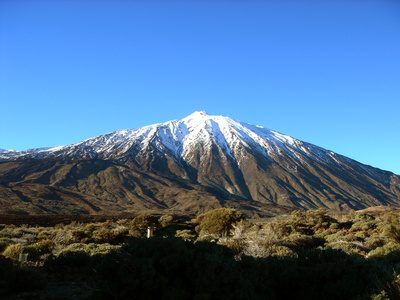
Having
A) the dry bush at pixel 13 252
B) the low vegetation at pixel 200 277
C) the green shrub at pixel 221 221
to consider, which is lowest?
the low vegetation at pixel 200 277

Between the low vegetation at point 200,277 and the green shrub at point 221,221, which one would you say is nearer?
the low vegetation at point 200,277

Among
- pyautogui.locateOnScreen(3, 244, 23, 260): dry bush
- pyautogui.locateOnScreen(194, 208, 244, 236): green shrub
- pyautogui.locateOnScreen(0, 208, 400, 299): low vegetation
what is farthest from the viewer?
pyautogui.locateOnScreen(194, 208, 244, 236): green shrub

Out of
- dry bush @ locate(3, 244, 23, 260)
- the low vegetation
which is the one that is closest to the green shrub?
dry bush @ locate(3, 244, 23, 260)

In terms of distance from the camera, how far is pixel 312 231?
32625 millimetres

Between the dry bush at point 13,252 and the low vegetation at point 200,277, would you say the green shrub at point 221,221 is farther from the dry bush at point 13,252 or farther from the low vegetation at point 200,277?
the low vegetation at point 200,277

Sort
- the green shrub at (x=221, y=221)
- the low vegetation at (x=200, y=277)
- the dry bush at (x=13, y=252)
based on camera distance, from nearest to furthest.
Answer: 1. the low vegetation at (x=200, y=277)
2. the dry bush at (x=13, y=252)
3. the green shrub at (x=221, y=221)

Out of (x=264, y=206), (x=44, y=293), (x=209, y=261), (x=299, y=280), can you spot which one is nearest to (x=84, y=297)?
(x=44, y=293)

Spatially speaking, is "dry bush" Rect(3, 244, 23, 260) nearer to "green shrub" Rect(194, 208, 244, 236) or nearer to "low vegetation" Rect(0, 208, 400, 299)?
"low vegetation" Rect(0, 208, 400, 299)

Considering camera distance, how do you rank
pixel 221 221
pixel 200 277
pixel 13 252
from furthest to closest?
pixel 221 221
pixel 13 252
pixel 200 277

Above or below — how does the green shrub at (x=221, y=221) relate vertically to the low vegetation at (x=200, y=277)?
above

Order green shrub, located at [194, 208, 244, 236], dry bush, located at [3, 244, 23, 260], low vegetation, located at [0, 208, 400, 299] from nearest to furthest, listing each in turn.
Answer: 1. low vegetation, located at [0, 208, 400, 299]
2. dry bush, located at [3, 244, 23, 260]
3. green shrub, located at [194, 208, 244, 236]

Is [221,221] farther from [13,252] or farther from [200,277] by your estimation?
[200,277]

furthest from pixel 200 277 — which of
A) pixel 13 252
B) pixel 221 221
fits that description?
pixel 221 221

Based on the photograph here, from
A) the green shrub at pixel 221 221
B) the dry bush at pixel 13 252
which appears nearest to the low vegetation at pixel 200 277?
the dry bush at pixel 13 252
